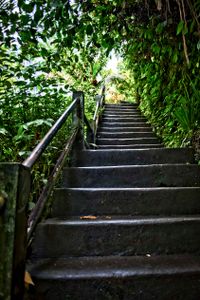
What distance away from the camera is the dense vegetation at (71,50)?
2.33 m

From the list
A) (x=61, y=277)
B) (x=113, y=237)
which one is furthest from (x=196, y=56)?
(x=61, y=277)

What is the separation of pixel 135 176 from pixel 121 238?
92 cm

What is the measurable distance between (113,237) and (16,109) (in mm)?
1834

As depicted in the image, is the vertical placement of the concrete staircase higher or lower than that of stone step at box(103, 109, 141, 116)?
lower

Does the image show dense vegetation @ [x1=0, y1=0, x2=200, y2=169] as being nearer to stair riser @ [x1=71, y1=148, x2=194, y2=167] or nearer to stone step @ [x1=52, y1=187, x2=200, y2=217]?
stair riser @ [x1=71, y1=148, x2=194, y2=167]

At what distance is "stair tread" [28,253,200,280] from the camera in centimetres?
→ 162

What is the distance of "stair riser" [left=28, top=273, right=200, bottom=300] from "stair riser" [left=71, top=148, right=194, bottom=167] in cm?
177

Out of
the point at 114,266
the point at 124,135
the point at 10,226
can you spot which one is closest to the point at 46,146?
the point at 10,226

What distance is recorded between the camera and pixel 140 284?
163cm

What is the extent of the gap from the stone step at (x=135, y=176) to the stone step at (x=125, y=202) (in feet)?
1.08

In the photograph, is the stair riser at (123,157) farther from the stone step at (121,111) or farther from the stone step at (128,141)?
the stone step at (121,111)

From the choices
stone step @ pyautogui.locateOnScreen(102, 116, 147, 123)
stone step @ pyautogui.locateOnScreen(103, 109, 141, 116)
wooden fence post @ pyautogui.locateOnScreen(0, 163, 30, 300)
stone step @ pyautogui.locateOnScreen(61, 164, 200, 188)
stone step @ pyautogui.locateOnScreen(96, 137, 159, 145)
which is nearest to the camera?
wooden fence post @ pyautogui.locateOnScreen(0, 163, 30, 300)

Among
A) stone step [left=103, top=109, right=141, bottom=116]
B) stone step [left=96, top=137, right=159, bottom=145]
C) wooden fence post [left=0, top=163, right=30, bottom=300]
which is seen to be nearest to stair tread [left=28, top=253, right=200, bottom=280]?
wooden fence post [left=0, top=163, right=30, bottom=300]

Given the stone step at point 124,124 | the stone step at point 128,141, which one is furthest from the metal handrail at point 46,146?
the stone step at point 124,124
